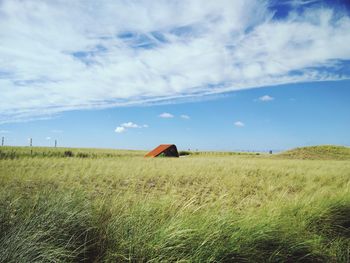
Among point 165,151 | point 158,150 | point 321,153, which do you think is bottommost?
point 321,153

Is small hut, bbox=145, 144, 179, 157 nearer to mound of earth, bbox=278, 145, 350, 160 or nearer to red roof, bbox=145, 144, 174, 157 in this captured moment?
red roof, bbox=145, 144, 174, 157

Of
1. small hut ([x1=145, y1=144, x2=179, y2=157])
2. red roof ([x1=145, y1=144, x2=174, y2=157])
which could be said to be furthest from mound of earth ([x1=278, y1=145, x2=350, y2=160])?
red roof ([x1=145, y1=144, x2=174, y2=157])

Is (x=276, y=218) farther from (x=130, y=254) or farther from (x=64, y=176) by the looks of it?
(x=64, y=176)

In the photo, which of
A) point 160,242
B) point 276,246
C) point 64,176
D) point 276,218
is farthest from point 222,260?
point 64,176

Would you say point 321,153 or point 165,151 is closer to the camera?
point 165,151

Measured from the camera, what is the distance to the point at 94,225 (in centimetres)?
345

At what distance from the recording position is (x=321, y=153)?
34.6 meters

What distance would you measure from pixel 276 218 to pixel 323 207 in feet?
4.76

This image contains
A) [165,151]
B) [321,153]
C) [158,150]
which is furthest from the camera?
[321,153]

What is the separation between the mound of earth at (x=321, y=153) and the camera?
33.1 metres

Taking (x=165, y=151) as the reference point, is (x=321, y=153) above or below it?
below

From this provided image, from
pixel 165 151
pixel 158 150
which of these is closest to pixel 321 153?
pixel 165 151

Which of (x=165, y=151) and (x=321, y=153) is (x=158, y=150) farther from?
(x=321, y=153)

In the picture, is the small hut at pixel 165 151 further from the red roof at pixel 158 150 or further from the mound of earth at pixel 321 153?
the mound of earth at pixel 321 153
